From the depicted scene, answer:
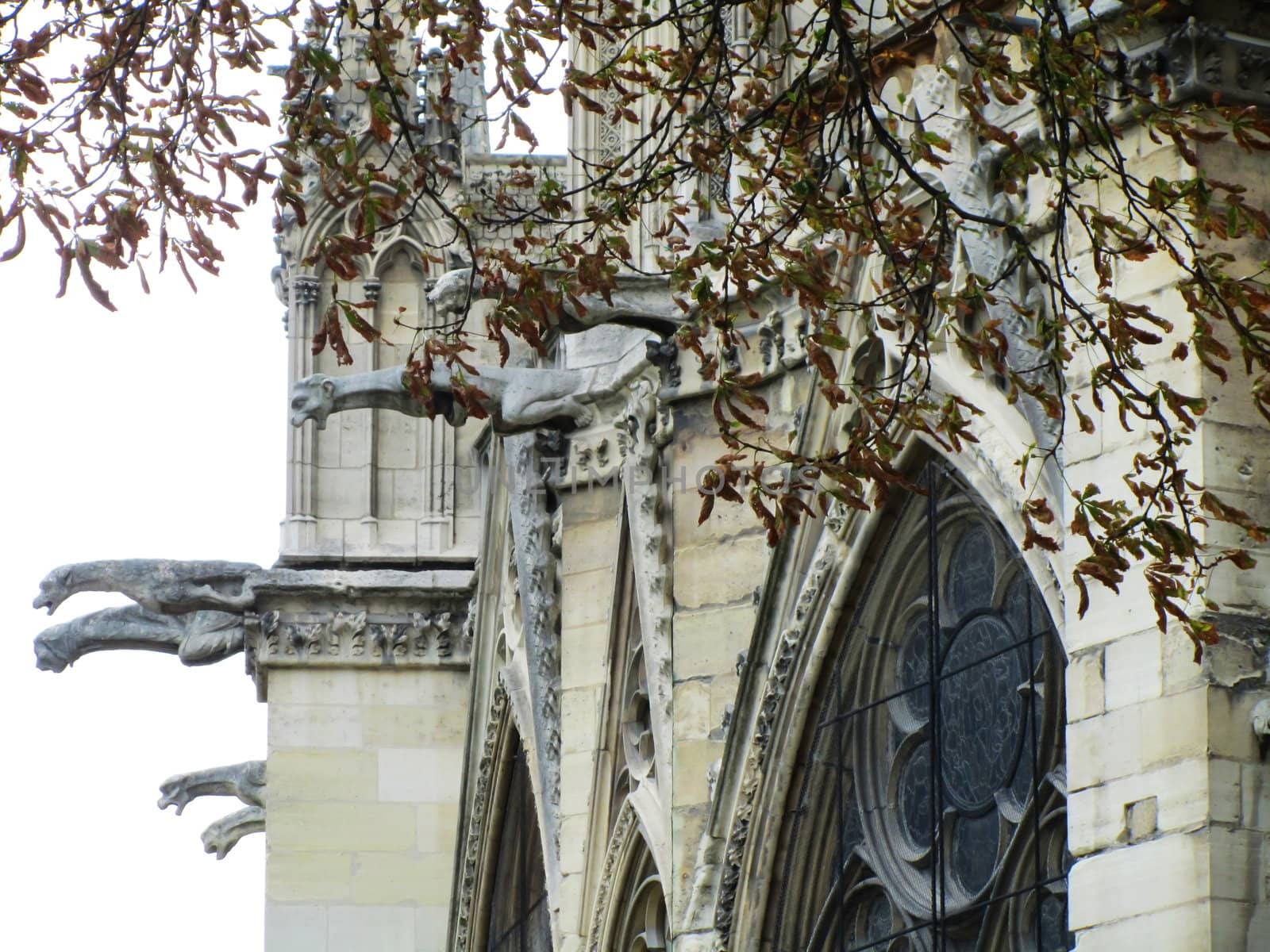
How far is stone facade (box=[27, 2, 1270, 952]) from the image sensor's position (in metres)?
9.57

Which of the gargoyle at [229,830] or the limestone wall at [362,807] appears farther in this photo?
the gargoyle at [229,830]

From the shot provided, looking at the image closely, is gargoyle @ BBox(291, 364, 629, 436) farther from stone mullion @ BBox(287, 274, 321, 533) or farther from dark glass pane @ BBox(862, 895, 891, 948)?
dark glass pane @ BBox(862, 895, 891, 948)

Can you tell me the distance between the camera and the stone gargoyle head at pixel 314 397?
631 inches

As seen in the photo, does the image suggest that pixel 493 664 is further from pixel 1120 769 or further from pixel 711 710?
pixel 1120 769

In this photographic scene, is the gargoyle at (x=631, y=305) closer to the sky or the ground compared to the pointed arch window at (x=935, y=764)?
closer to the sky

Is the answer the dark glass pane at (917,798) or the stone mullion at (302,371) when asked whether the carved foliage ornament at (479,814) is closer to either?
the stone mullion at (302,371)

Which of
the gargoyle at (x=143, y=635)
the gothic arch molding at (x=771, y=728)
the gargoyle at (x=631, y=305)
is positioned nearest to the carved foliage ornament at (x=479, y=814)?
the gargoyle at (x=143, y=635)

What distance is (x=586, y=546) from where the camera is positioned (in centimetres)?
1588

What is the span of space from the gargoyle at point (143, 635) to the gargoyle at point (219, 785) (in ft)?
4.96

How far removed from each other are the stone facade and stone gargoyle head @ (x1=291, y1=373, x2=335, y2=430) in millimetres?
1077

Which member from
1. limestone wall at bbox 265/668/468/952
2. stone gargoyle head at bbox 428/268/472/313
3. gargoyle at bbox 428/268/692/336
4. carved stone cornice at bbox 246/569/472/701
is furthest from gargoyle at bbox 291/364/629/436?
limestone wall at bbox 265/668/468/952

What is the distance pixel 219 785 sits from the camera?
21.9 m

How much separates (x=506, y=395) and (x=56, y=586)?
5.22 m

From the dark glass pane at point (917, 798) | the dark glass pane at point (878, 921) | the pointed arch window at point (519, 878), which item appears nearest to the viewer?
the dark glass pane at point (917, 798)
